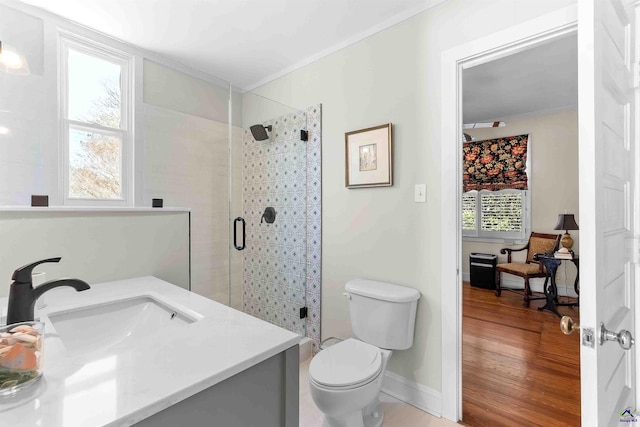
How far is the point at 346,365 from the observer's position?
1551 millimetres

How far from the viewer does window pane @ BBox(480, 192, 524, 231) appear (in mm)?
4508

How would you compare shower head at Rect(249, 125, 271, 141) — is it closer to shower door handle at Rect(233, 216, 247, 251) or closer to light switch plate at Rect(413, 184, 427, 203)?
shower door handle at Rect(233, 216, 247, 251)

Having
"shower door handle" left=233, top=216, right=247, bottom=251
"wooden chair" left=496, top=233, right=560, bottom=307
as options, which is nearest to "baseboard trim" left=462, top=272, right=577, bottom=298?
"wooden chair" left=496, top=233, right=560, bottom=307

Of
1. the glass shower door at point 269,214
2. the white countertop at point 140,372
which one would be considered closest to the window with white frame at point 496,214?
the glass shower door at point 269,214

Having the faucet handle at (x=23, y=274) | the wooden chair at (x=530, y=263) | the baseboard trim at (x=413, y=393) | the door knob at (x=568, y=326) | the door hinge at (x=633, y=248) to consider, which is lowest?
the baseboard trim at (x=413, y=393)

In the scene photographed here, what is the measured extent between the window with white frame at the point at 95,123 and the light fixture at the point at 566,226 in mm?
4561

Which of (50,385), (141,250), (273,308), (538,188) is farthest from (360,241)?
(538,188)

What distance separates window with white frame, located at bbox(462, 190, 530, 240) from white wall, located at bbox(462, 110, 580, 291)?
135mm

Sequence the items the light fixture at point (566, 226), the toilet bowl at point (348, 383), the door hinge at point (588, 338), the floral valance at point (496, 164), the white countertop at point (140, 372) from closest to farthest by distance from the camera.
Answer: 1. the white countertop at point (140, 372)
2. the door hinge at point (588, 338)
3. the toilet bowl at point (348, 383)
4. the light fixture at point (566, 226)
5. the floral valance at point (496, 164)

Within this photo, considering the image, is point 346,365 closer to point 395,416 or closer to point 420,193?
point 395,416

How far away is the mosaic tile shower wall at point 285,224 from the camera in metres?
2.29

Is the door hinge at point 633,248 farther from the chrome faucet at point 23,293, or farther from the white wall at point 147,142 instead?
the white wall at point 147,142

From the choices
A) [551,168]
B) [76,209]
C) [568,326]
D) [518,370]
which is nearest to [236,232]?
[76,209]

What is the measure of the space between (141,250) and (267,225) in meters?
0.82
